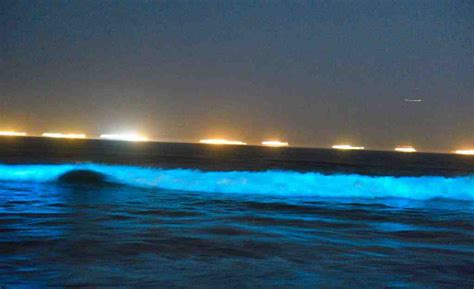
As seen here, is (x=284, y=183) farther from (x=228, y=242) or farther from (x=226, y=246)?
(x=226, y=246)

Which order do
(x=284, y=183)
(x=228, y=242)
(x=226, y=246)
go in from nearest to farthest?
(x=226, y=246)
(x=228, y=242)
(x=284, y=183)

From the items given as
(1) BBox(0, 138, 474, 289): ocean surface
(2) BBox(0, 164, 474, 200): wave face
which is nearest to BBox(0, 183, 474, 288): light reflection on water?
(1) BBox(0, 138, 474, 289): ocean surface

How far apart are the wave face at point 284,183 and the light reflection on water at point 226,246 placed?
645cm

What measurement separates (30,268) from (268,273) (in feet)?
10.5

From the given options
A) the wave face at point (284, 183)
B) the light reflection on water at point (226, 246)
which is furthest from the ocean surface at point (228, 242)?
the wave face at point (284, 183)

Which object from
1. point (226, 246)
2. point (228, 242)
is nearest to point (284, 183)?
point (228, 242)

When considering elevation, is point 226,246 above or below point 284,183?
below

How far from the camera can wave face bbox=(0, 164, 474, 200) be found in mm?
21219

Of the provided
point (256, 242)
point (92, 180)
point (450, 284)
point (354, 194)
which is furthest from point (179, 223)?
point (92, 180)

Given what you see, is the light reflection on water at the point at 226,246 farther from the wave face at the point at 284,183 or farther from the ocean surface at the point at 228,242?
the wave face at the point at 284,183

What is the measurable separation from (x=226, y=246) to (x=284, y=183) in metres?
14.0

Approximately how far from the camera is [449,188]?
2198 centimetres

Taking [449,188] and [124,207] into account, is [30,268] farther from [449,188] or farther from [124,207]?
[449,188]

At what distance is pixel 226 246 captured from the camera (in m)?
8.45
